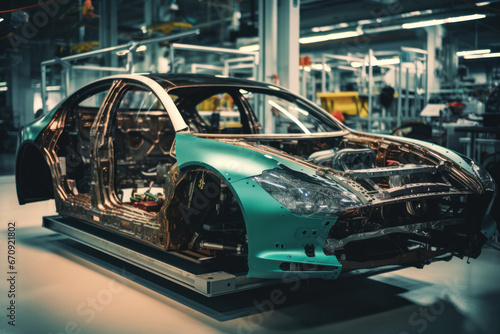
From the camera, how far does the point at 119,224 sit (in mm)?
3545

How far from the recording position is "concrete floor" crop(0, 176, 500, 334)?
2.71 metres

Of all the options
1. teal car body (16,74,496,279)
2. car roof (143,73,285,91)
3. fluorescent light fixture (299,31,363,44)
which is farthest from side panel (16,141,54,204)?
fluorescent light fixture (299,31,363,44)

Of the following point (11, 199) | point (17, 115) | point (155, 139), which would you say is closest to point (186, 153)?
point (155, 139)

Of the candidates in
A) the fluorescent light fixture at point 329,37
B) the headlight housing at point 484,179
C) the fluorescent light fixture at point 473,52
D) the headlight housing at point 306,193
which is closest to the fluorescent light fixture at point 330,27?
the fluorescent light fixture at point 329,37

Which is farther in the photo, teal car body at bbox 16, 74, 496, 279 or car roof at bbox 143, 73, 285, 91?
car roof at bbox 143, 73, 285, 91

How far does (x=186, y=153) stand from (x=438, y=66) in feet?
48.1

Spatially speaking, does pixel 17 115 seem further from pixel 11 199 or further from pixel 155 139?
pixel 155 139

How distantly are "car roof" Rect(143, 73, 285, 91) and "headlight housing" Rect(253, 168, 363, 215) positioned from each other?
51.3 inches

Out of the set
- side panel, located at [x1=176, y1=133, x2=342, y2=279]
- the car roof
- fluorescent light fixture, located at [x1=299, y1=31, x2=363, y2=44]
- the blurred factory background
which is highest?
fluorescent light fixture, located at [x1=299, y1=31, x2=363, y2=44]

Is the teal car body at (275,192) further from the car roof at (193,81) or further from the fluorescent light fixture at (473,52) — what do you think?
the fluorescent light fixture at (473,52)

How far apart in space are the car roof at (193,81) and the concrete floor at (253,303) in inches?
53.6

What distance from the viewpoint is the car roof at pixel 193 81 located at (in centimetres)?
362

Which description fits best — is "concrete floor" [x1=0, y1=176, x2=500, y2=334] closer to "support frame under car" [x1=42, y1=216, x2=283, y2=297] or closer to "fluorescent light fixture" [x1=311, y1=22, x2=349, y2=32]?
"support frame under car" [x1=42, y1=216, x2=283, y2=297]

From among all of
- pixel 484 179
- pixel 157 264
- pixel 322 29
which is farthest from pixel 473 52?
pixel 157 264
